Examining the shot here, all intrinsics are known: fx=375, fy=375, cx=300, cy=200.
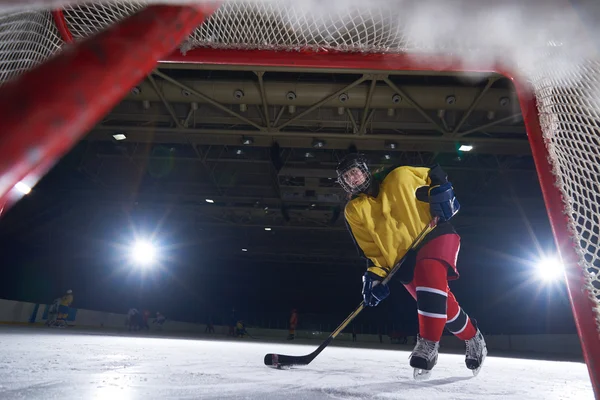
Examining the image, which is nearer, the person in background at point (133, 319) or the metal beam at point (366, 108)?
the metal beam at point (366, 108)

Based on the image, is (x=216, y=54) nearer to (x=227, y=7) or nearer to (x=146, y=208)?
(x=227, y=7)

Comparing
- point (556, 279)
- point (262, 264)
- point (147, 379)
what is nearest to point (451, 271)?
point (147, 379)

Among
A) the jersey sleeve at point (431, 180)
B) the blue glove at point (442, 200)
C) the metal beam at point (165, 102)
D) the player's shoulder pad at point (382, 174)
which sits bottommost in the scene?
the blue glove at point (442, 200)

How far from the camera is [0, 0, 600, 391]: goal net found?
2.94 feet

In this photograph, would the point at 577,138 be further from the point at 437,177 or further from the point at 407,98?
the point at 407,98

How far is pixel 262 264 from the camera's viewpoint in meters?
18.0

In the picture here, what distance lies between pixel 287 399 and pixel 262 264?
17213mm

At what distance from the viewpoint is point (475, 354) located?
2016 millimetres

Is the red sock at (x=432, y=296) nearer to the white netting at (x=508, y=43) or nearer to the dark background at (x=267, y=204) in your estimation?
the white netting at (x=508, y=43)

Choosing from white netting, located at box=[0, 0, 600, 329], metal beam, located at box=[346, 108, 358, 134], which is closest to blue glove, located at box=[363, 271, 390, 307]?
white netting, located at box=[0, 0, 600, 329]

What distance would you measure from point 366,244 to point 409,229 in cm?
26

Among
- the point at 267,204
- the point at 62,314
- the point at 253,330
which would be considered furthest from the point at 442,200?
the point at 253,330

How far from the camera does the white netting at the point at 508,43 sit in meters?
0.94

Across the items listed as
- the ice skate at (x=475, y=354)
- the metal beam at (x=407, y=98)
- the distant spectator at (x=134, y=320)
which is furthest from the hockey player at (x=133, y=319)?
the ice skate at (x=475, y=354)
